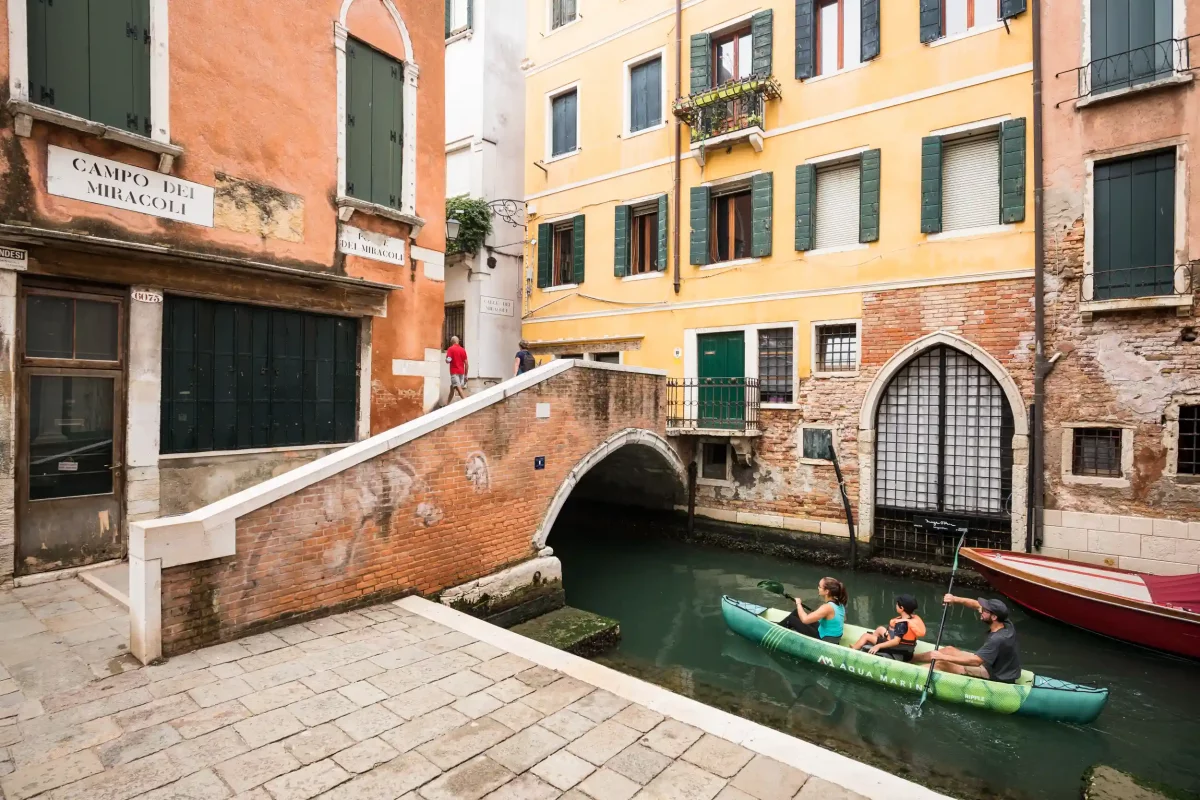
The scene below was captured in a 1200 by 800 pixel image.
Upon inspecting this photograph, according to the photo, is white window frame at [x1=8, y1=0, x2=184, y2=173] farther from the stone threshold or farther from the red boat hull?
the red boat hull

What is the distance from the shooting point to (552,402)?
805 centimetres

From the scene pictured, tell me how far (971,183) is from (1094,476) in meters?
4.57

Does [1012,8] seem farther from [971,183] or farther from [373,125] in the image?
[373,125]

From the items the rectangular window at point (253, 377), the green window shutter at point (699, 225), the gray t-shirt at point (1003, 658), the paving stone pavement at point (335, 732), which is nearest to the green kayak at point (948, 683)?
the gray t-shirt at point (1003, 658)

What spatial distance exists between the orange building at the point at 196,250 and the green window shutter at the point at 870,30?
6834mm

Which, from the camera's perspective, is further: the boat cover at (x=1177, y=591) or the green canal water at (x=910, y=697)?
the boat cover at (x=1177, y=591)

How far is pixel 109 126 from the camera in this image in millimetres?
5680

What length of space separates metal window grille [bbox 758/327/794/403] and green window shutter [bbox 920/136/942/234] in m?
2.68

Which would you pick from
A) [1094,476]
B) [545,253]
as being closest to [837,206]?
[1094,476]

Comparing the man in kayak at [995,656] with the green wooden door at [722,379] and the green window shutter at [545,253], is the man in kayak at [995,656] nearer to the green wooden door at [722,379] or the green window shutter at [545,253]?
the green wooden door at [722,379]

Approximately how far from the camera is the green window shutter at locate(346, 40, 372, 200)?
308 inches

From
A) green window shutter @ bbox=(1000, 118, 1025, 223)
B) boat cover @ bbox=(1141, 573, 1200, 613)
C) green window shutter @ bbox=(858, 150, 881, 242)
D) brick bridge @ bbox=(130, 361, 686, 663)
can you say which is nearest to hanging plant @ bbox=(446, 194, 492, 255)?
brick bridge @ bbox=(130, 361, 686, 663)

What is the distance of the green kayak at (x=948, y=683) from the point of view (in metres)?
5.58

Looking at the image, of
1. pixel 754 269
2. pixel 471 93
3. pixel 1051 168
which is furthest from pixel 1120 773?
pixel 471 93
